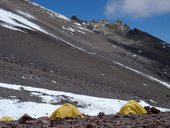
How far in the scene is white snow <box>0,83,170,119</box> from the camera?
24891 millimetres

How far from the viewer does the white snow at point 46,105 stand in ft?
81.7

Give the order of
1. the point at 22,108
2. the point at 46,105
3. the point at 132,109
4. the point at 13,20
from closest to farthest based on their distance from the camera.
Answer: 1. the point at 132,109
2. the point at 22,108
3. the point at 46,105
4. the point at 13,20

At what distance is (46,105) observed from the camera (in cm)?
2775

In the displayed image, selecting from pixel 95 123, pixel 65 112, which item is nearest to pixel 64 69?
pixel 65 112

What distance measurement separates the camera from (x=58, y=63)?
173ft

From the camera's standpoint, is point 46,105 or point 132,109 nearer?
point 132,109

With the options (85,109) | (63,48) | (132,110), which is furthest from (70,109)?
(63,48)

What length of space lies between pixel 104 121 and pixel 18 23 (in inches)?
2478

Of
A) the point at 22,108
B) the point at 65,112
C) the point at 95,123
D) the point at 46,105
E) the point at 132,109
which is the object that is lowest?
the point at 95,123

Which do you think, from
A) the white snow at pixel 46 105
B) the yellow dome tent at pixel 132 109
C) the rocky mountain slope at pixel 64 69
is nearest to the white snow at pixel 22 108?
the white snow at pixel 46 105

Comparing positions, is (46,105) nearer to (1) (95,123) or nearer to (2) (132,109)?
(2) (132,109)

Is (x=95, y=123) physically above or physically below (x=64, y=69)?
below

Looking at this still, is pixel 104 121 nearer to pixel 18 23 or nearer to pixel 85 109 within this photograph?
pixel 85 109

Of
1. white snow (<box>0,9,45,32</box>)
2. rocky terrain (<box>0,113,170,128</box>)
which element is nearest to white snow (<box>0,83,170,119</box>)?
rocky terrain (<box>0,113,170,128</box>)
